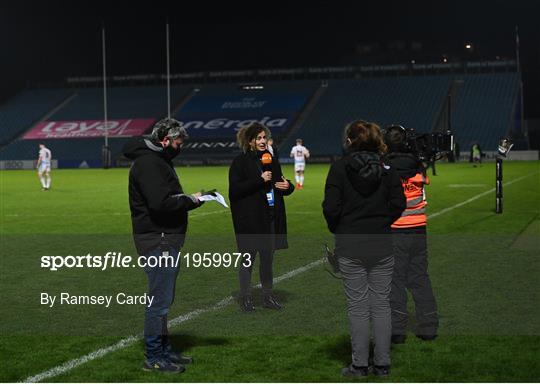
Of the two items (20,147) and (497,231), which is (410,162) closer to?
(497,231)

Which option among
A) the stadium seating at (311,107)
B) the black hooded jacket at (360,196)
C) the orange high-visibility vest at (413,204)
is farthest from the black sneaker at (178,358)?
the stadium seating at (311,107)

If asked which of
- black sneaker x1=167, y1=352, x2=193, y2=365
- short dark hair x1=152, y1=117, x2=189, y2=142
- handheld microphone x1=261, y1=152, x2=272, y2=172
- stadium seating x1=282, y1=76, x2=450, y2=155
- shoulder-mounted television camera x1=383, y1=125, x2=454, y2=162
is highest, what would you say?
stadium seating x1=282, y1=76, x2=450, y2=155

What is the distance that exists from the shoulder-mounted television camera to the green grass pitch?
1.61 metres

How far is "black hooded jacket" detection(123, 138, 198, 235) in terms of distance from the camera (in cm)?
596

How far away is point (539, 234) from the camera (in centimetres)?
1491

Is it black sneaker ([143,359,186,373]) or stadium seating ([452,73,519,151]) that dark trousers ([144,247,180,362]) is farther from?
stadium seating ([452,73,519,151])

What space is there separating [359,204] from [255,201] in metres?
2.53

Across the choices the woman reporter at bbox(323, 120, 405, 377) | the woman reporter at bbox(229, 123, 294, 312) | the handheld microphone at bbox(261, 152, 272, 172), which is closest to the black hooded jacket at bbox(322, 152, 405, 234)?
the woman reporter at bbox(323, 120, 405, 377)

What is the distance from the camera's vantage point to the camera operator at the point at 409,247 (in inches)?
279

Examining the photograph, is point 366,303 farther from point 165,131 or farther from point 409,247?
point 165,131

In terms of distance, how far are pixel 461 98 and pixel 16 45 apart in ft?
130

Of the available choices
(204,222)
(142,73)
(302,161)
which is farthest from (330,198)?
(142,73)

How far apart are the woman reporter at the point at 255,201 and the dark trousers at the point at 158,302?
2029 millimetres

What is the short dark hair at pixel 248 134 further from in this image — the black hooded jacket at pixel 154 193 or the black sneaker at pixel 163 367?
the black sneaker at pixel 163 367
